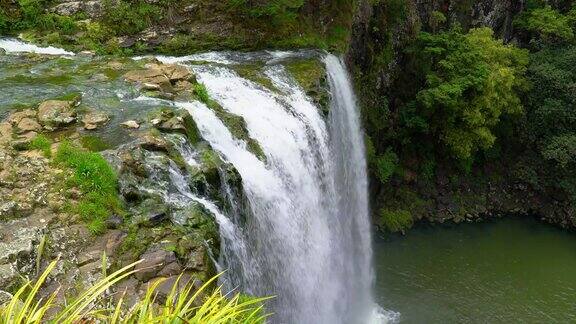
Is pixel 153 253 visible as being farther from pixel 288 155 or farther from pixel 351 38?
pixel 351 38

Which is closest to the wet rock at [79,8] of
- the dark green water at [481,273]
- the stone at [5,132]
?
the stone at [5,132]

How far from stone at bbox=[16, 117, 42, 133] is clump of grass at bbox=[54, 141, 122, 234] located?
746 millimetres

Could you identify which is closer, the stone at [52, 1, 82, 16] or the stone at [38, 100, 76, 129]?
the stone at [38, 100, 76, 129]

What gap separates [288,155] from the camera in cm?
844

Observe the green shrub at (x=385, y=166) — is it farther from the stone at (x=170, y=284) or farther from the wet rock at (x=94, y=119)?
the stone at (x=170, y=284)

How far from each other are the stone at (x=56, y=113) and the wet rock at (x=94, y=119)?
0.57ft

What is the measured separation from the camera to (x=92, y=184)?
577 cm

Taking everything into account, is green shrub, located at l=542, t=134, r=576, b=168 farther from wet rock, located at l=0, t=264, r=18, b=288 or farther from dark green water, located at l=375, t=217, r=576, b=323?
wet rock, located at l=0, t=264, r=18, b=288

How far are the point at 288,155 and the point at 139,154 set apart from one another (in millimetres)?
2805

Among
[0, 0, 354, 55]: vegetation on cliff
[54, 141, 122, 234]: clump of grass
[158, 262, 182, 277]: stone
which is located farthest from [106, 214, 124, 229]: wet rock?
[0, 0, 354, 55]: vegetation on cliff

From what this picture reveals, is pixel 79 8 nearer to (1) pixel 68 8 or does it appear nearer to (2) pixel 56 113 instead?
(1) pixel 68 8

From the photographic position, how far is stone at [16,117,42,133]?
6.78m

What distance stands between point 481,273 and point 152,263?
1322cm

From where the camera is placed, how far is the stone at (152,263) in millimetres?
4875
